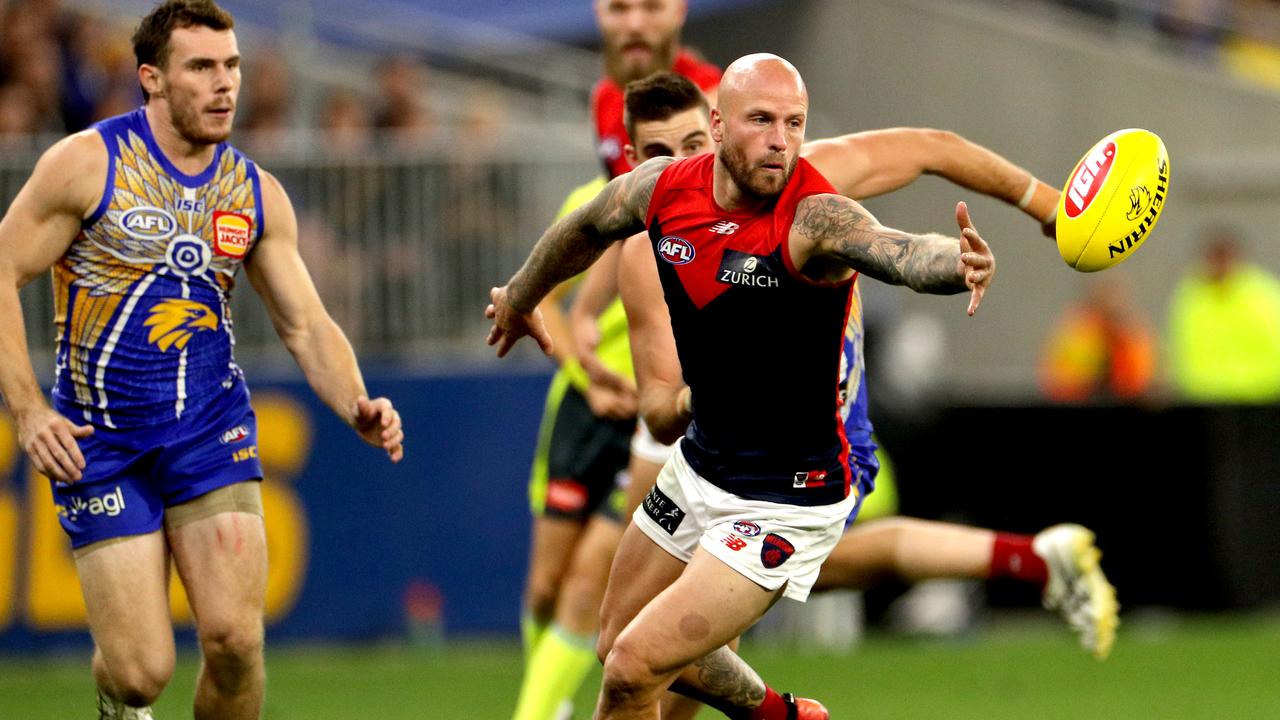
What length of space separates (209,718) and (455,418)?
631 centimetres

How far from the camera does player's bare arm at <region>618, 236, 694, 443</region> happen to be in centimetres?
Answer: 653

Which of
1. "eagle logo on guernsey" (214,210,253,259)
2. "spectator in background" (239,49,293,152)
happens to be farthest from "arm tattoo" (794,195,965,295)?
"spectator in background" (239,49,293,152)

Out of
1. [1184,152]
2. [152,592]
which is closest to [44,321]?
[152,592]

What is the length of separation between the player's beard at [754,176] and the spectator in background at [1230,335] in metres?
9.88

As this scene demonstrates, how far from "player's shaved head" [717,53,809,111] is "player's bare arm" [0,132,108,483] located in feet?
7.37

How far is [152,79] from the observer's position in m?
6.66

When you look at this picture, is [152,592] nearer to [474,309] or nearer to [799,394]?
[799,394]

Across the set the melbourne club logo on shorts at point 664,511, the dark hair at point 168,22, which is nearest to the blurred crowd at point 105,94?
the dark hair at point 168,22

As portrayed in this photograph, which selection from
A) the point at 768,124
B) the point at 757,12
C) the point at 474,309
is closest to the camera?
the point at 768,124

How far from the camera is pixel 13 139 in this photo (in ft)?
41.2

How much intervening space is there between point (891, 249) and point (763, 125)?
2.14ft

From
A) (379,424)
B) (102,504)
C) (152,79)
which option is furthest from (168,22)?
(102,504)

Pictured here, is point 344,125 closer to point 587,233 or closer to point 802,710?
point 587,233

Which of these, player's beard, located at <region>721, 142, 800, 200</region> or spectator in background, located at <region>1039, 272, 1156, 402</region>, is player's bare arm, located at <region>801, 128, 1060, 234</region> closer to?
player's beard, located at <region>721, 142, 800, 200</region>
